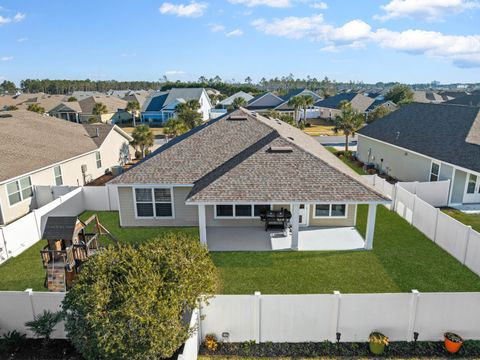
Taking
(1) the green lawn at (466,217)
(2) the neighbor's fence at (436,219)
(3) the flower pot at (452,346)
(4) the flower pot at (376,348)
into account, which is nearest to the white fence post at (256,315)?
(4) the flower pot at (376,348)

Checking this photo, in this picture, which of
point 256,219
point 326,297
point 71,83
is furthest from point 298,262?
point 71,83

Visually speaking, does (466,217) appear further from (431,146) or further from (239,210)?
(239,210)

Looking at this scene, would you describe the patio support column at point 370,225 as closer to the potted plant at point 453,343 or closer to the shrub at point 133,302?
the potted plant at point 453,343

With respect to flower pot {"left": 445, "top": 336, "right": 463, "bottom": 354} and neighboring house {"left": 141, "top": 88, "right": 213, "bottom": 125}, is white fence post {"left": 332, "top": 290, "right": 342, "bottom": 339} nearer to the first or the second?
flower pot {"left": 445, "top": 336, "right": 463, "bottom": 354}

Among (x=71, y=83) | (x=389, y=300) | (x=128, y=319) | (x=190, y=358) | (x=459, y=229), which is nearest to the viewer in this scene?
(x=128, y=319)

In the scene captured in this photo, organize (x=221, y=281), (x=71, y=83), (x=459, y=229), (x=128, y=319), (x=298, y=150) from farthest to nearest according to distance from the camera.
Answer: (x=71, y=83) < (x=298, y=150) < (x=459, y=229) < (x=221, y=281) < (x=128, y=319)

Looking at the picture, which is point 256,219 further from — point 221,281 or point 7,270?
point 7,270

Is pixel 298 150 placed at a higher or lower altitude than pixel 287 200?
higher
